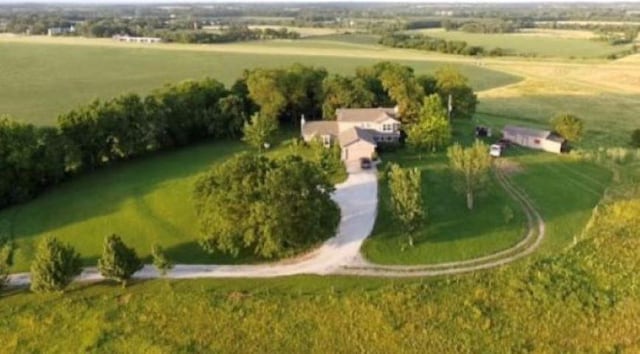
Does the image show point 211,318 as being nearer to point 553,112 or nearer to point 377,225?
point 377,225

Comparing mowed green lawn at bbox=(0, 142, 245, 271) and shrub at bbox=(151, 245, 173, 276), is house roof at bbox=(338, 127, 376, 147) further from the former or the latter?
shrub at bbox=(151, 245, 173, 276)

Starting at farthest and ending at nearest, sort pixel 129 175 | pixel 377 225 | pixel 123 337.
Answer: pixel 129 175 → pixel 377 225 → pixel 123 337

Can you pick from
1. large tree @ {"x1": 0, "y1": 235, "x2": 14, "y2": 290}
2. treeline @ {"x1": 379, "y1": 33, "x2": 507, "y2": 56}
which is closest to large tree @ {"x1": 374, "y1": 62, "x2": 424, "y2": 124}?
large tree @ {"x1": 0, "y1": 235, "x2": 14, "y2": 290}

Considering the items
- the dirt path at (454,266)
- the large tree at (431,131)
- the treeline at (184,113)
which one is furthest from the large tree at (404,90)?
the dirt path at (454,266)

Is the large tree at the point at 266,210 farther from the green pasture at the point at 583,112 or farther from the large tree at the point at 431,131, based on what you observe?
the green pasture at the point at 583,112

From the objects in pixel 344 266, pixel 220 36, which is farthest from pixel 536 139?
pixel 220 36

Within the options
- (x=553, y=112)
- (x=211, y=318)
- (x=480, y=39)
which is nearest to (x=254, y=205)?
(x=211, y=318)
